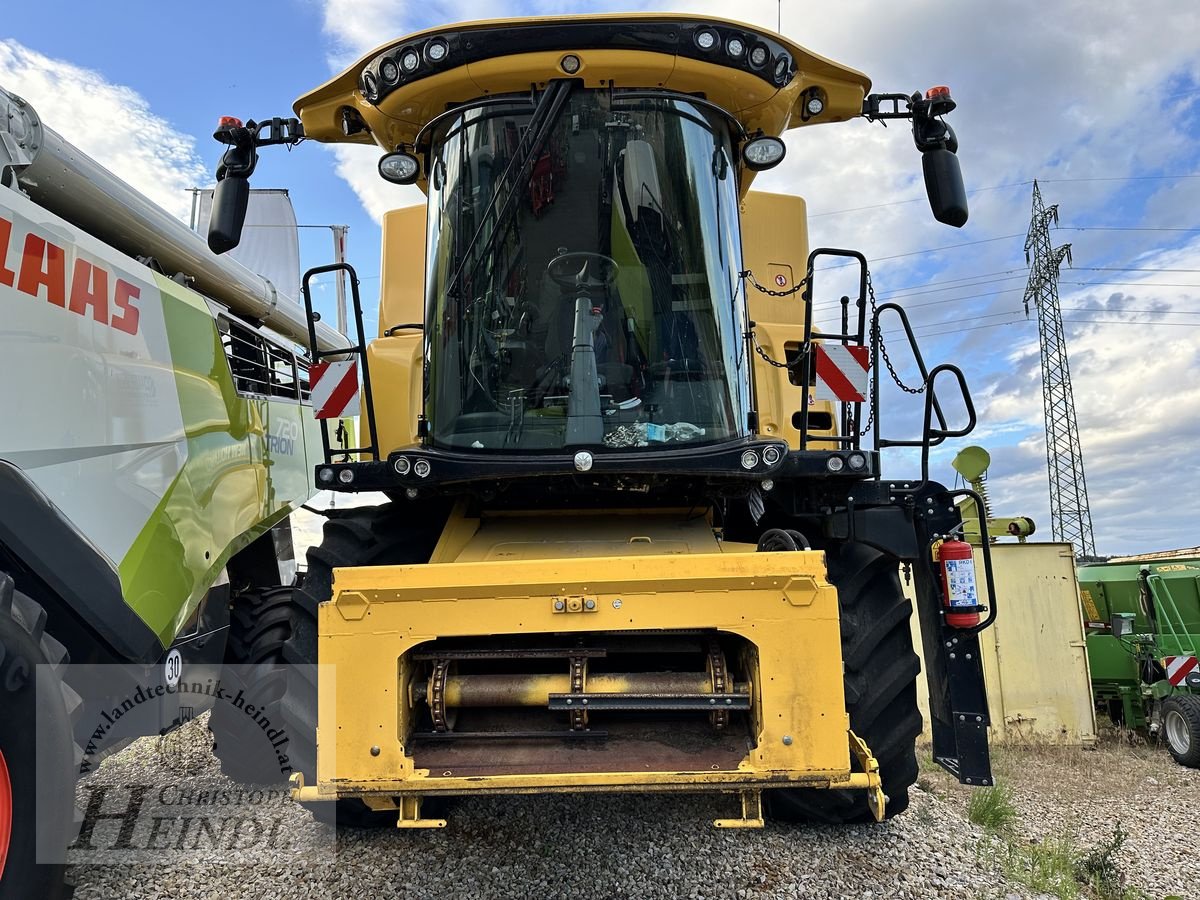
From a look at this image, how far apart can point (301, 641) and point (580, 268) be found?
69.2 inches

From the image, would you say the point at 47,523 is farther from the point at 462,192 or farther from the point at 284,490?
the point at 284,490

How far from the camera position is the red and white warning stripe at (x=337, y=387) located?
3287 mm

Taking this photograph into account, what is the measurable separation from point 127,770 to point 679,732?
3891 mm

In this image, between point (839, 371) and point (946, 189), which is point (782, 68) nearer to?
point (946, 189)

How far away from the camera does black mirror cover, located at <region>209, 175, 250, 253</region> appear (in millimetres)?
3205

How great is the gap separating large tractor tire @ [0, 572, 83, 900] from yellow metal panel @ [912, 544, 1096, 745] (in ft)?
25.0

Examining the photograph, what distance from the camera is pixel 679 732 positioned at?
103 inches

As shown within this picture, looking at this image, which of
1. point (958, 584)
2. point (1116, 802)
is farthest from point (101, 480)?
point (1116, 802)

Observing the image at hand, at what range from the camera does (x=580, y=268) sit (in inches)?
119

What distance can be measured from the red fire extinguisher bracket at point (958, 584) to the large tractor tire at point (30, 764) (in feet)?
10.2

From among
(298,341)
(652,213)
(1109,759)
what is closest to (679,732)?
(652,213)

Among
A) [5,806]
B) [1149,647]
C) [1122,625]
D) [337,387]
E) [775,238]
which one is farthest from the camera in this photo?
[1149,647]

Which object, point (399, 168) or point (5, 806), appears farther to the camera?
point (399, 168)

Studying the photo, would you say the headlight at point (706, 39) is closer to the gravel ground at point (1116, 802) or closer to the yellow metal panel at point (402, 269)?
the yellow metal panel at point (402, 269)
